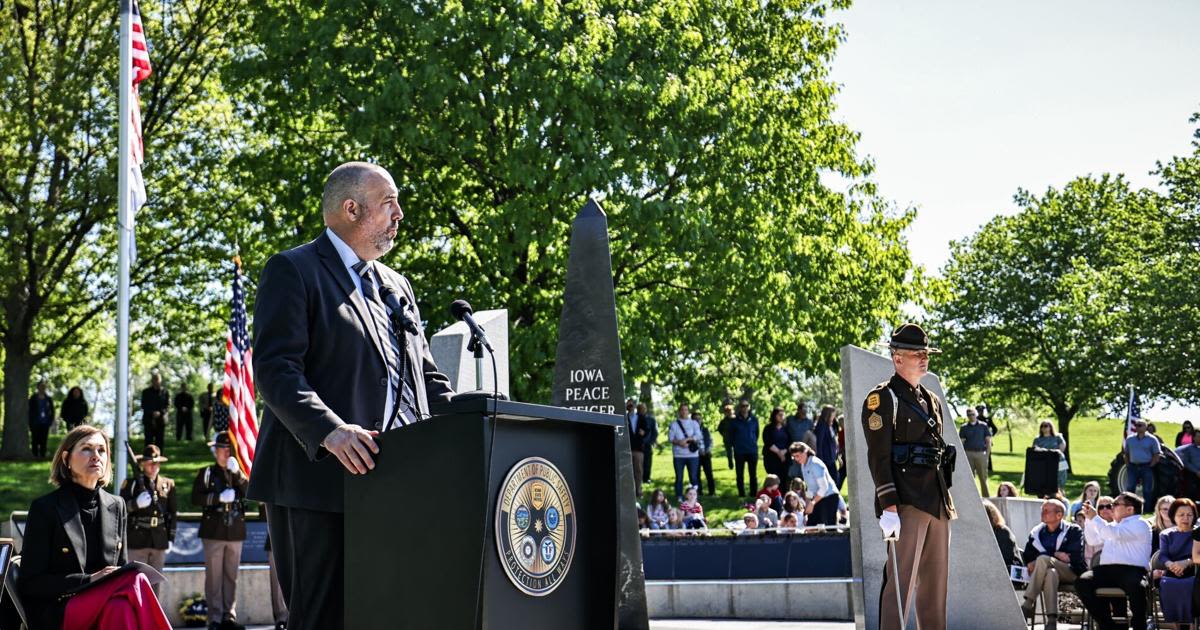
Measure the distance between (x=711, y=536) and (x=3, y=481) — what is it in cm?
1591

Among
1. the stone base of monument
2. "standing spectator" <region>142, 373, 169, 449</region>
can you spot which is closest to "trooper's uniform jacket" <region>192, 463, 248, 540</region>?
the stone base of monument

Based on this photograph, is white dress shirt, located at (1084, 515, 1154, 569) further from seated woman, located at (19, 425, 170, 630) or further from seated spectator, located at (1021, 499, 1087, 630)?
seated woman, located at (19, 425, 170, 630)

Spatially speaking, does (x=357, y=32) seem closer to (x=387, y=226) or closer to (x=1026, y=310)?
(x=387, y=226)

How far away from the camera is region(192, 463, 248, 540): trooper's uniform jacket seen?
14469 millimetres

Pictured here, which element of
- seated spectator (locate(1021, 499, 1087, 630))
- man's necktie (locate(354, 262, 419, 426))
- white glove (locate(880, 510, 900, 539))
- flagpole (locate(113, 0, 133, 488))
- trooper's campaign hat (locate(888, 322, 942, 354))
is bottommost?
seated spectator (locate(1021, 499, 1087, 630))

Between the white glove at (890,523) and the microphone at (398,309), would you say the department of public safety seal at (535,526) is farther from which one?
the white glove at (890,523)

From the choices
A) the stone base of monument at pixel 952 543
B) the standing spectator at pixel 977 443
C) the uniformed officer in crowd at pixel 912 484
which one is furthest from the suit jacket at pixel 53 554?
the standing spectator at pixel 977 443

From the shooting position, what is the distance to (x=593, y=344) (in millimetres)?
12578

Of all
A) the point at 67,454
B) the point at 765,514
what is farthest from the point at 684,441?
the point at 67,454

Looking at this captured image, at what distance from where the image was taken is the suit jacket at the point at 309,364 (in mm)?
4070

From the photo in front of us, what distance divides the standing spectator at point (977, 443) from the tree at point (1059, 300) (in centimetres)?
1904

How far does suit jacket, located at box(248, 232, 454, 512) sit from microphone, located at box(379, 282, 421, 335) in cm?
8

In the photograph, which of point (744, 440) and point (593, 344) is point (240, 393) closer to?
point (593, 344)

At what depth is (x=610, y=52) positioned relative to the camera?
2372cm
